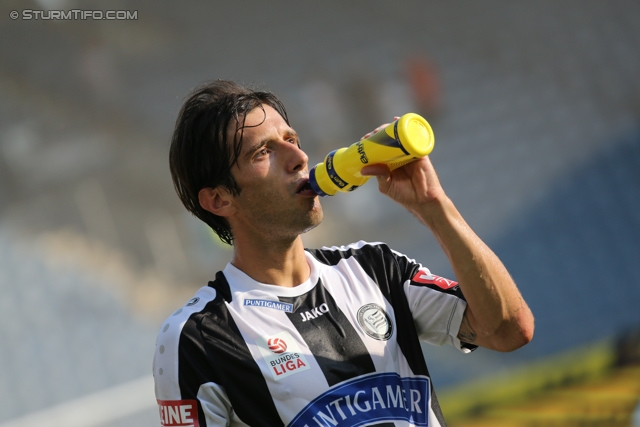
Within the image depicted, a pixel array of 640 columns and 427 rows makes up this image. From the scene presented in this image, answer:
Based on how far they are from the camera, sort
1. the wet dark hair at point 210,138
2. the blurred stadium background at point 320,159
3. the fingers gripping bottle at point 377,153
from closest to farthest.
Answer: the fingers gripping bottle at point 377,153 → the wet dark hair at point 210,138 → the blurred stadium background at point 320,159

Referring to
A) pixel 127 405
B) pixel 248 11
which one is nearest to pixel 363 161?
pixel 127 405

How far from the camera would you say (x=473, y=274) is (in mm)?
1839

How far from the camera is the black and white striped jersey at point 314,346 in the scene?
1.79 metres

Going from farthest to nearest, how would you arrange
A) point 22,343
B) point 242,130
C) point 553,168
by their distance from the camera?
1. point 553,168
2. point 22,343
3. point 242,130

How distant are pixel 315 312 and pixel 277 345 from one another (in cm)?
14

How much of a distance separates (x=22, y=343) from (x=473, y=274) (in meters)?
3.59

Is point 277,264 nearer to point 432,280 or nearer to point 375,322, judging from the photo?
point 375,322

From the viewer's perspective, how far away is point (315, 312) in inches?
76.9

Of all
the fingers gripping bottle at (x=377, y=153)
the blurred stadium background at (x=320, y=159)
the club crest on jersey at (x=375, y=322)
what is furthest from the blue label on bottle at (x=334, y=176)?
the blurred stadium background at (x=320, y=159)

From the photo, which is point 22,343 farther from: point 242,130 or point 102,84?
point 242,130

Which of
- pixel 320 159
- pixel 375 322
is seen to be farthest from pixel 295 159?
pixel 320 159
